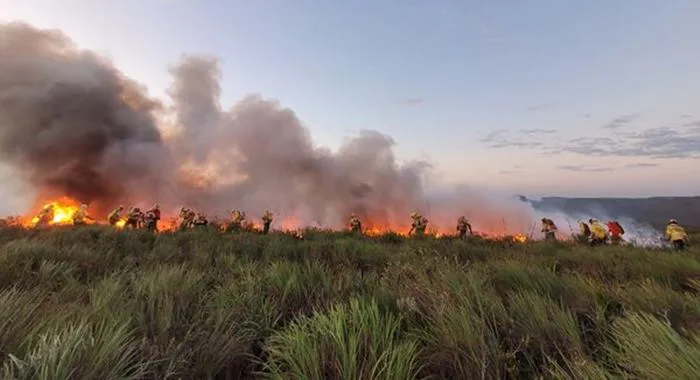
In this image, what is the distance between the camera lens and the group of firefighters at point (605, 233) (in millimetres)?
14188

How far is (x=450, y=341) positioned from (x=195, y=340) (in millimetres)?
1844

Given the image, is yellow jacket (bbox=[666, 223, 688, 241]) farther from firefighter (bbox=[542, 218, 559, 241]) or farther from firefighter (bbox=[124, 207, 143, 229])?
firefighter (bbox=[124, 207, 143, 229])

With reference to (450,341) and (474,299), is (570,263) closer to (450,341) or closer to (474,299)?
(474,299)

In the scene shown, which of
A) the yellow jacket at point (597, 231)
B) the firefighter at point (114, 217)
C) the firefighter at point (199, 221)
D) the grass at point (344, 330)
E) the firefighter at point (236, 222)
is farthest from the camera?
the firefighter at point (114, 217)

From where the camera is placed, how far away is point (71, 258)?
22.1ft

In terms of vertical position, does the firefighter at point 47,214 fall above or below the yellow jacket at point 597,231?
above

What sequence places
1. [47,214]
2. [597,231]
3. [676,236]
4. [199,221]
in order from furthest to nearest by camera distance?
1. [47,214]
2. [199,221]
3. [597,231]
4. [676,236]

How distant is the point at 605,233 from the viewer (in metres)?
16.1

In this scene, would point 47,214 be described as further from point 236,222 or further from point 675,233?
point 675,233

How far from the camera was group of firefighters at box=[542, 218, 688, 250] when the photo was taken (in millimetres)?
14188

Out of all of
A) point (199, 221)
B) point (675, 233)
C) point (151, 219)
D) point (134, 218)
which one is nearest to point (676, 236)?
point (675, 233)

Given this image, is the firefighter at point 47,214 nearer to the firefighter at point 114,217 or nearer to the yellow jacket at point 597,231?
the firefighter at point 114,217

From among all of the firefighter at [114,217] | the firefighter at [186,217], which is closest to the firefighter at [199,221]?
the firefighter at [186,217]

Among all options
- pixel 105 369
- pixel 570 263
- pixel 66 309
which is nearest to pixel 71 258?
pixel 66 309
